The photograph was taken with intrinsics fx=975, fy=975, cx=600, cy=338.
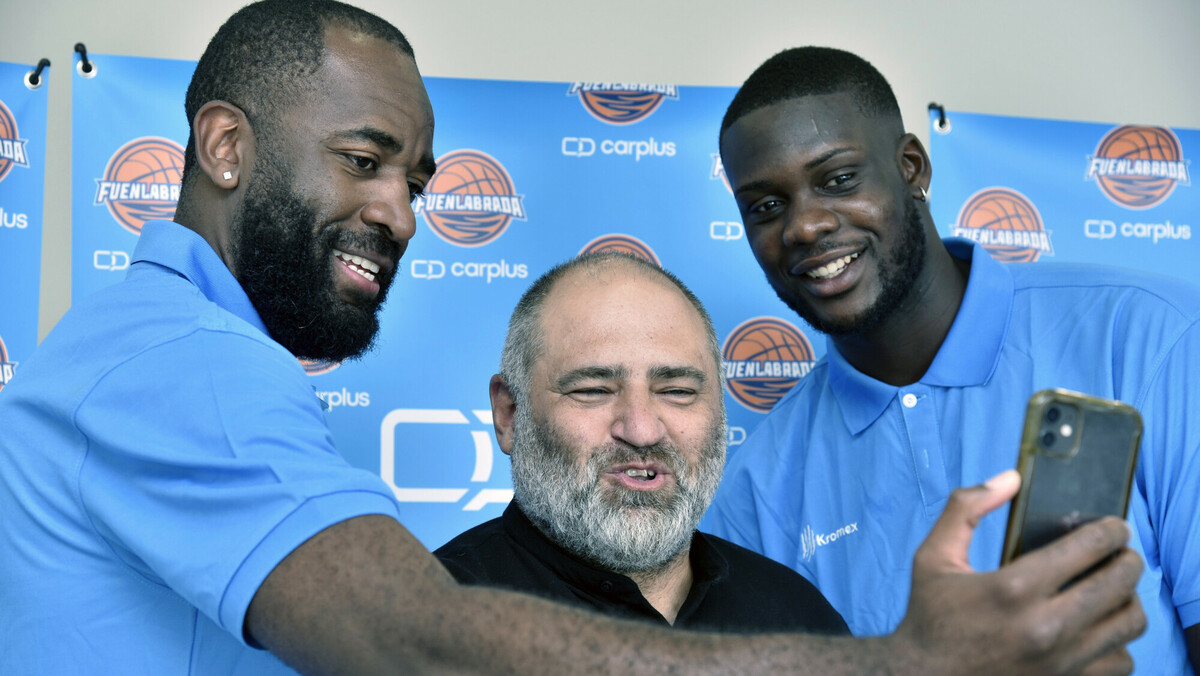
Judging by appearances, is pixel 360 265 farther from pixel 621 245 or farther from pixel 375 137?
pixel 621 245

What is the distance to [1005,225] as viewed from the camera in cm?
326

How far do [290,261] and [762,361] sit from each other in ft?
6.64

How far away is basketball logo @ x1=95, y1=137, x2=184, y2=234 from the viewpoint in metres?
2.84

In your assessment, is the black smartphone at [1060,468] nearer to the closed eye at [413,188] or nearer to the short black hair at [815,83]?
the closed eye at [413,188]

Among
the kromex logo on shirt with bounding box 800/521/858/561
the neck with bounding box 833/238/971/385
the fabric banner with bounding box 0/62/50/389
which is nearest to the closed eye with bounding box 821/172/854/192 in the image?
the neck with bounding box 833/238/971/385

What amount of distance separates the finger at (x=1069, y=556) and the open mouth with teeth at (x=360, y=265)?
1.01 metres

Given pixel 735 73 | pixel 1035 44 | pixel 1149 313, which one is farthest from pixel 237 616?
pixel 1035 44

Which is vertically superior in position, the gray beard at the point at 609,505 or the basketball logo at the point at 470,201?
the basketball logo at the point at 470,201

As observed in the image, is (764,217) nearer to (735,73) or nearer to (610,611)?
(610,611)

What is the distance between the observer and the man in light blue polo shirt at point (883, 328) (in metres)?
1.96

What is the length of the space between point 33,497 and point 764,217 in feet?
5.03

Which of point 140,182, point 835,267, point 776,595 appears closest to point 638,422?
point 776,595

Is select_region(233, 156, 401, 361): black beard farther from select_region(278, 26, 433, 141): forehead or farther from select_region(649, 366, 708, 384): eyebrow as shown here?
select_region(649, 366, 708, 384): eyebrow

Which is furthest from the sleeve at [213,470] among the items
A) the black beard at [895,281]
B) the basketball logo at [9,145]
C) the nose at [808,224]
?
the basketball logo at [9,145]
